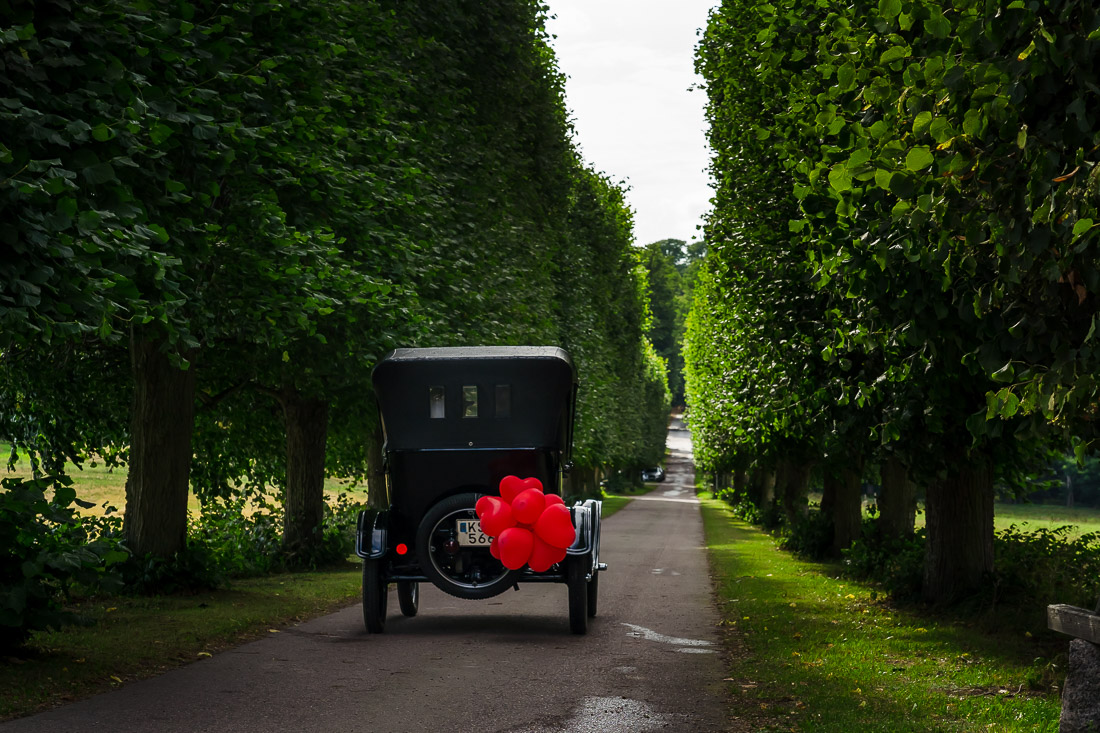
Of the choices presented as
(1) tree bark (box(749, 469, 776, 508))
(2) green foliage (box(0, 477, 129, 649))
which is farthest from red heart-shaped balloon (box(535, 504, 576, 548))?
(1) tree bark (box(749, 469, 776, 508))

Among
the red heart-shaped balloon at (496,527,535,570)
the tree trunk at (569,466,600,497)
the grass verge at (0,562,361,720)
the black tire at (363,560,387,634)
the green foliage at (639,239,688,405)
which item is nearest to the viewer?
the grass verge at (0,562,361,720)

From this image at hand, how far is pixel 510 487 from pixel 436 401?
152 centimetres

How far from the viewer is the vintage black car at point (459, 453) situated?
1210cm

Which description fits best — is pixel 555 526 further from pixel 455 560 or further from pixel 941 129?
pixel 941 129

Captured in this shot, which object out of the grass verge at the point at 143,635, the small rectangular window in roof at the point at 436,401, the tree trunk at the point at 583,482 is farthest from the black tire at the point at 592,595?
the tree trunk at the point at 583,482

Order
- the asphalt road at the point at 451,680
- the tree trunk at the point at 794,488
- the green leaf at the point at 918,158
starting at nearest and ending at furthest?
the green leaf at the point at 918,158 → the asphalt road at the point at 451,680 → the tree trunk at the point at 794,488

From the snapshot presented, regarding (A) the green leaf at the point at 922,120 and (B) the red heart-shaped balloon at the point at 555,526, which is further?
(B) the red heart-shaped balloon at the point at 555,526

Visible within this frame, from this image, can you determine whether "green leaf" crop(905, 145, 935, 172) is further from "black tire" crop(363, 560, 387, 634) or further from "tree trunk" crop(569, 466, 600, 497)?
"tree trunk" crop(569, 466, 600, 497)

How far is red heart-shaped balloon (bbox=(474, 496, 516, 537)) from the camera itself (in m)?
11.6

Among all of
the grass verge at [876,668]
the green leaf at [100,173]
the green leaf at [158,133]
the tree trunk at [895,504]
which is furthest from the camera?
the tree trunk at [895,504]

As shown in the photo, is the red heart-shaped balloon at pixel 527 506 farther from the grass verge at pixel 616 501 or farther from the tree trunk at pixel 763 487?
the tree trunk at pixel 763 487

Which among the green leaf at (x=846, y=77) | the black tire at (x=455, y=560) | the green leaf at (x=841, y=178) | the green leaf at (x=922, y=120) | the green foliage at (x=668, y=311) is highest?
the green foliage at (x=668, y=311)

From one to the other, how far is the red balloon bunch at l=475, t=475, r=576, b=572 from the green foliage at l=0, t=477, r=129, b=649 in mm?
3706

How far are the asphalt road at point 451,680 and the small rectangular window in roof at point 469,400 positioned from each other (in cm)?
246
